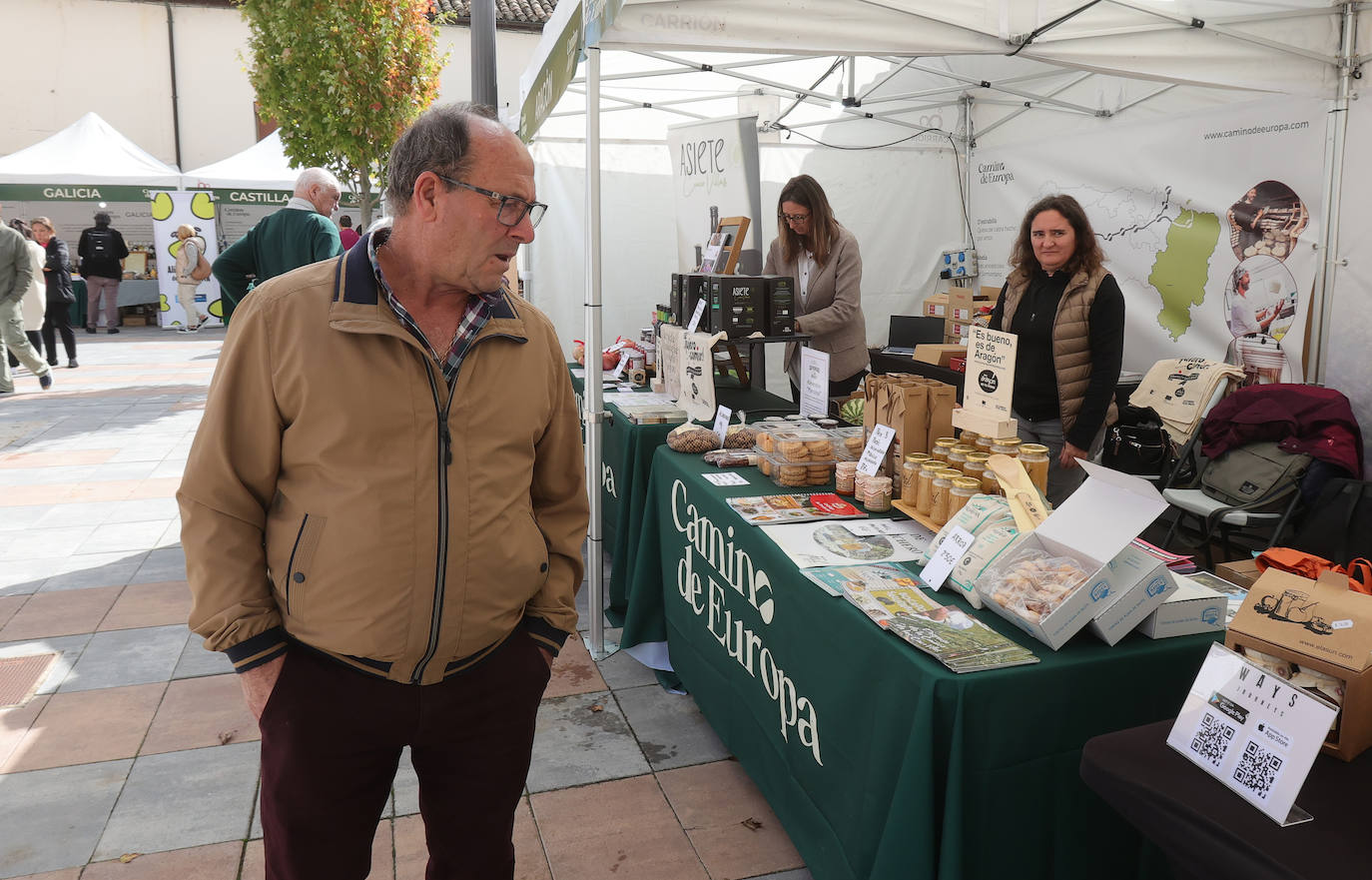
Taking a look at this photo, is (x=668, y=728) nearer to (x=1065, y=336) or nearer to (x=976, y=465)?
(x=976, y=465)

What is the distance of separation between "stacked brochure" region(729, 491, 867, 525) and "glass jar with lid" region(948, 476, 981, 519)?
0.36 meters

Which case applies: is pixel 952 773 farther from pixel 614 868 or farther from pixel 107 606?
pixel 107 606

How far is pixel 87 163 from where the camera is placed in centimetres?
1283

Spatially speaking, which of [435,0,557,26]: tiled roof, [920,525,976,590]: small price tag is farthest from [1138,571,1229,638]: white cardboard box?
[435,0,557,26]: tiled roof

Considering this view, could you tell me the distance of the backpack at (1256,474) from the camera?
12.6 ft

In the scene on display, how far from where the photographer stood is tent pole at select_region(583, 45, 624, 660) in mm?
3256

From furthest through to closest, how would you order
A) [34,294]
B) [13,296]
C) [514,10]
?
1. [514,10]
2. [34,294]
3. [13,296]

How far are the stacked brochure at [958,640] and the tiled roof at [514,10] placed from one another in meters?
18.4

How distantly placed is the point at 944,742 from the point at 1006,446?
0.88 metres

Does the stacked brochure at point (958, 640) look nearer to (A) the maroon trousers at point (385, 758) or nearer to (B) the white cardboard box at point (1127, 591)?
(B) the white cardboard box at point (1127, 591)

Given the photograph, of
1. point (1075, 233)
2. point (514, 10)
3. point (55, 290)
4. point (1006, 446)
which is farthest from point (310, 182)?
point (514, 10)

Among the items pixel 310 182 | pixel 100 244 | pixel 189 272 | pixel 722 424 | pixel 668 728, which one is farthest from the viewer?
pixel 189 272

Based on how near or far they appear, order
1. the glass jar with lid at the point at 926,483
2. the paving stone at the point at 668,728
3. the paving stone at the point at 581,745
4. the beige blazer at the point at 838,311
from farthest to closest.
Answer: the beige blazer at the point at 838,311
the paving stone at the point at 668,728
the paving stone at the point at 581,745
the glass jar with lid at the point at 926,483

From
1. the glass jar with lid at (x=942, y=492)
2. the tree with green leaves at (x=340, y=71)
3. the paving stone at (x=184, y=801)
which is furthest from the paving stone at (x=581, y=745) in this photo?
the tree with green leaves at (x=340, y=71)
